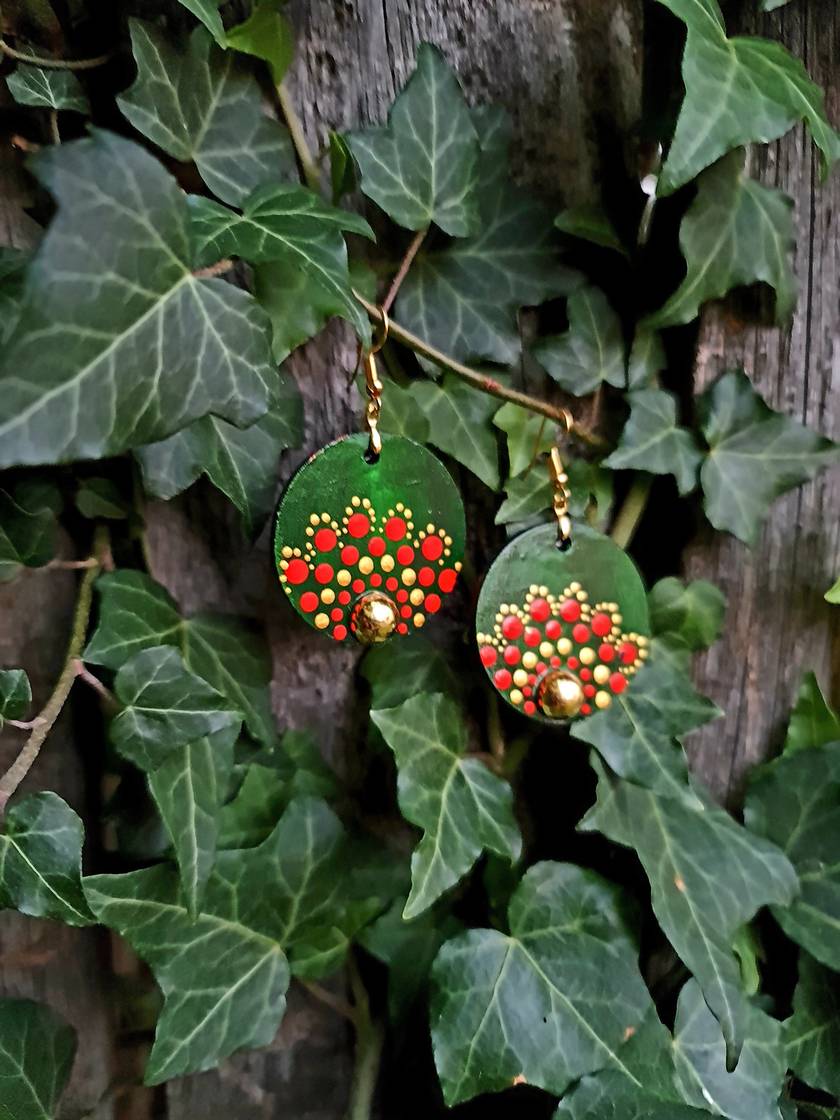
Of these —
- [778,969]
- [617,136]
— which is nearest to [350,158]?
[617,136]

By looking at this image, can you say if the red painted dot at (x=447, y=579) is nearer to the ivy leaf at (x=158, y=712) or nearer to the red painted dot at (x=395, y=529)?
the red painted dot at (x=395, y=529)

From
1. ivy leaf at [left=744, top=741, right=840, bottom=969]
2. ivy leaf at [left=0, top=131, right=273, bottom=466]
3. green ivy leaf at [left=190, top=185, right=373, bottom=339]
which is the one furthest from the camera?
ivy leaf at [left=744, top=741, right=840, bottom=969]

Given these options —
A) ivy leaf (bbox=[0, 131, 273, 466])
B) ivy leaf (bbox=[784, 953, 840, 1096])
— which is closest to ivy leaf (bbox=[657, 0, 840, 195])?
ivy leaf (bbox=[0, 131, 273, 466])

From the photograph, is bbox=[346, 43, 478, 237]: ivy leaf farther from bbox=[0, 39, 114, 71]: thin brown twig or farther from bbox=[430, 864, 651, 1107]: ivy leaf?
bbox=[430, 864, 651, 1107]: ivy leaf

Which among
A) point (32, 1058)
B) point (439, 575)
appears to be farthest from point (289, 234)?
point (32, 1058)

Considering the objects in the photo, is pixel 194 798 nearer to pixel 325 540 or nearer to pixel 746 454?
pixel 325 540

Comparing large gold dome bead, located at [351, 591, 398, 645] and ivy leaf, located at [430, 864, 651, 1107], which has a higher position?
large gold dome bead, located at [351, 591, 398, 645]
